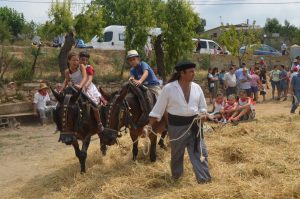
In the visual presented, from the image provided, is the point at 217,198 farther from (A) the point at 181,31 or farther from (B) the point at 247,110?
(A) the point at 181,31

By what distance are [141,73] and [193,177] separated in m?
2.44

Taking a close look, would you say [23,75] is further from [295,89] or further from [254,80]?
[295,89]

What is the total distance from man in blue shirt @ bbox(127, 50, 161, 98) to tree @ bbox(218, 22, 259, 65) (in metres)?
17.3

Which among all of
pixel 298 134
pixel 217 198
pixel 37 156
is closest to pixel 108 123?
pixel 217 198

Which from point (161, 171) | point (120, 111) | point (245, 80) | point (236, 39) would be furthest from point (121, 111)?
point (236, 39)

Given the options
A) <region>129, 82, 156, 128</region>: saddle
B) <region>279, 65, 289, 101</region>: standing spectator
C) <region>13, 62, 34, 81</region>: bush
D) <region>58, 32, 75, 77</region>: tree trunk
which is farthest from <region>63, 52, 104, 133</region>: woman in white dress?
<region>279, 65, 289, 101</region>: standing spectator

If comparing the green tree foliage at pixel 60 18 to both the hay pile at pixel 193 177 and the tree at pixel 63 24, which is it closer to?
the tree at pixel 63 24

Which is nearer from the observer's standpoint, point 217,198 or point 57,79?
point 217,198

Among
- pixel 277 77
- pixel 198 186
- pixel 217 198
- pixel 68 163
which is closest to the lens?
pixel 217 198

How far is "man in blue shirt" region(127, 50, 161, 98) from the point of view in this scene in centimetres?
771

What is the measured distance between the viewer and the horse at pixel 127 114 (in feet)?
23.6

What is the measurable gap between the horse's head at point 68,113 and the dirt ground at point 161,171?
765 mm

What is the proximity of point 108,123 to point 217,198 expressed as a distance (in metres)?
2.61

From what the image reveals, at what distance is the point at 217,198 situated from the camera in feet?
17.0
